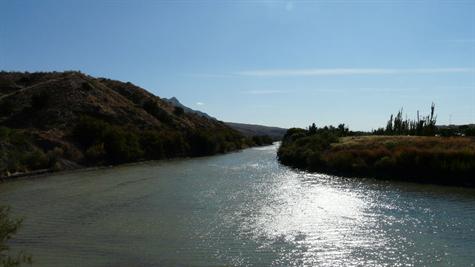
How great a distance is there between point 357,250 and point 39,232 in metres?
11.6

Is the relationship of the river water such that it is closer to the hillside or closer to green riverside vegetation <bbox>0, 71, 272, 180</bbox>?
green riverside vegetation <bbox>0, 71, 272, 180</bbox>

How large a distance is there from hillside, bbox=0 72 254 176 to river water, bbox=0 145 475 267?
1097cm

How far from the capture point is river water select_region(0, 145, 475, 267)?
1390cm

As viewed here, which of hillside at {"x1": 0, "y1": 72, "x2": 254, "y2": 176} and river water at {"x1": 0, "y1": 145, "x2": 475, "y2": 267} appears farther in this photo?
hillside at {"x1": 0, "y1": 72, "x2": 254, "y2": 176}

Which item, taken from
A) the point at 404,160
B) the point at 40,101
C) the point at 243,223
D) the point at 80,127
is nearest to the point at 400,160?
the point at 404,160

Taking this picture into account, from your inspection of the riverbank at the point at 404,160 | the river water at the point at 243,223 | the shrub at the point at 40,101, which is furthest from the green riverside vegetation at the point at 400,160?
the shrub at the point at 40,101

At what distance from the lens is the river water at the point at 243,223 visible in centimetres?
1390

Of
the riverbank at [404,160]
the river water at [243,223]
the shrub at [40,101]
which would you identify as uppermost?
the shrub at [40,101]

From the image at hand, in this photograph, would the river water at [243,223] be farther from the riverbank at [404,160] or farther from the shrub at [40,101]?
the shrub at [40,101]

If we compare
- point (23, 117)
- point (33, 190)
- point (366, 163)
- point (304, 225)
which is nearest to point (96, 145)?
point (23, 117)

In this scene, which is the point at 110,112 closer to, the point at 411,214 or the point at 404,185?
the point at 404,185

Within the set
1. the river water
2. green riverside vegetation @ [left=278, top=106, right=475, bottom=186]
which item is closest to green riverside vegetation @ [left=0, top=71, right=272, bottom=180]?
the river water

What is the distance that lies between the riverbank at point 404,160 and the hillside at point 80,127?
2195cm

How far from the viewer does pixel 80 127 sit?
5191cm
